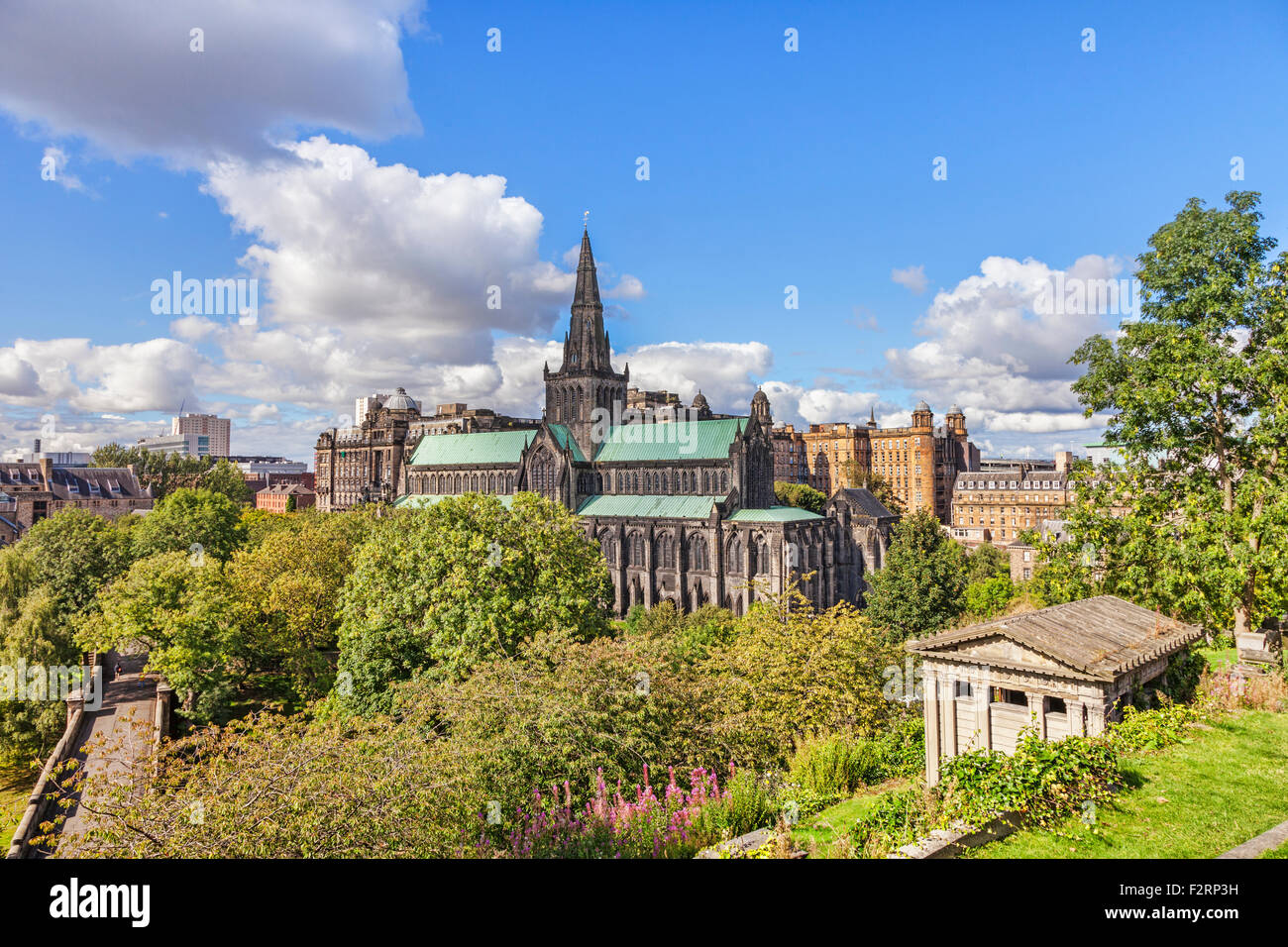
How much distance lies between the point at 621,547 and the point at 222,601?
119 ft

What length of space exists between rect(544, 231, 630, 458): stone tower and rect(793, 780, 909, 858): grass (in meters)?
63.3

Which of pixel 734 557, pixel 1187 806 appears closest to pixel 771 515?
pixel 734 557

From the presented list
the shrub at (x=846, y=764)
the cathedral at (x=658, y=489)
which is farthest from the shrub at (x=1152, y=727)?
the cathedral at (x=658, y=489)

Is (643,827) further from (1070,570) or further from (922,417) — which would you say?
(922,417)

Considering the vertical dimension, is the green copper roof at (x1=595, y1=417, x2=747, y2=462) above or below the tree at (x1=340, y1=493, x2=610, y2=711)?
above

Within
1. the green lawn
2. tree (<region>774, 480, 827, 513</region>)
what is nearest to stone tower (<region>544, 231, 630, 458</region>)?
tree (<region>774, 480, 827, 513</region>)

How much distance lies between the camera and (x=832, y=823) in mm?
11781

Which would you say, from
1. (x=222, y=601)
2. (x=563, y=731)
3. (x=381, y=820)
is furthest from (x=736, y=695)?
(x=222, y=601)

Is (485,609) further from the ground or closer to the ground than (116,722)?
further from the ground

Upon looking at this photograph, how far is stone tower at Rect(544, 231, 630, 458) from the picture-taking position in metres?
76.4

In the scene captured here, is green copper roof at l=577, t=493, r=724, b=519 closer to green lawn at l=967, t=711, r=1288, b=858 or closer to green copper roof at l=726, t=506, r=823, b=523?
green copper roof at l=726, t=506, r=823, b=523
